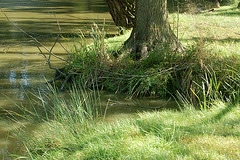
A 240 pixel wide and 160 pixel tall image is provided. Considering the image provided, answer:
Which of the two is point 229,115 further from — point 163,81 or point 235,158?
point 163,81

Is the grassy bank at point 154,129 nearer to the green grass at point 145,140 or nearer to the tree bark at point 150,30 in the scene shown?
the green grass at point 145,140

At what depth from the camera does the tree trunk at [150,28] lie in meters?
6.16

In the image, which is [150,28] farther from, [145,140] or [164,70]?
[145,140]

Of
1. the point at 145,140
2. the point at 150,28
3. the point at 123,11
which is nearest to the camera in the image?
the point at 145,140

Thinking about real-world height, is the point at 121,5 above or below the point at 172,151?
above

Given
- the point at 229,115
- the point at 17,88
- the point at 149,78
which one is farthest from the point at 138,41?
the point at 229,115

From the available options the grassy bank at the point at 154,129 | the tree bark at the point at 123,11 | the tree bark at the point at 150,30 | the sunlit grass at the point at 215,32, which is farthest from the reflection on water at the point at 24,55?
the sunlit grass at the point at 215,32

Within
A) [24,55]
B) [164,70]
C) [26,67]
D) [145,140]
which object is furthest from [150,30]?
[145,140]

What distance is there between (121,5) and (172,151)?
20.5 feet

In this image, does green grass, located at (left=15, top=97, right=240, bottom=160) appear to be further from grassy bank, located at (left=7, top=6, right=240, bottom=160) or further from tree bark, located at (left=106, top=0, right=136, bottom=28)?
tree bark, located at (left=106, top=0, right=136, bottom=28)

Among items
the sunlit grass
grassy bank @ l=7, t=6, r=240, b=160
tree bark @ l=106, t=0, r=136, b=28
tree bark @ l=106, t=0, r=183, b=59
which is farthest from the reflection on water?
the sunlit grass

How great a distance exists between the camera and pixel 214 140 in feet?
10.5

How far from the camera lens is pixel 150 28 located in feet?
20.4

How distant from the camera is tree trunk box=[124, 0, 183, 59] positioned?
20.2ft
